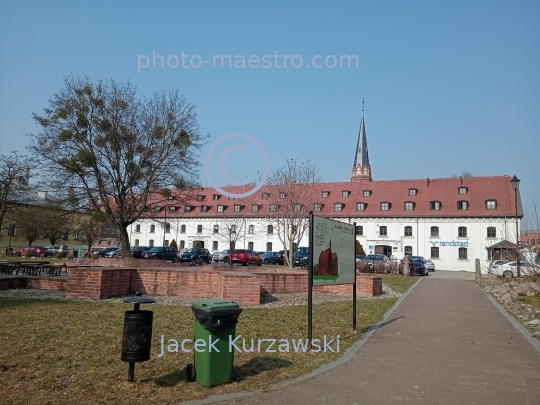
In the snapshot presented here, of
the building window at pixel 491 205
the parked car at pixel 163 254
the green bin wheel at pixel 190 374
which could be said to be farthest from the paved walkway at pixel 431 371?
the building window at pixel 491 205

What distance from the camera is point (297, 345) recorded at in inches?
297

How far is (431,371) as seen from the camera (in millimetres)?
6285

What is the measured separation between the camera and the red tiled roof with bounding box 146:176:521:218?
51719mm

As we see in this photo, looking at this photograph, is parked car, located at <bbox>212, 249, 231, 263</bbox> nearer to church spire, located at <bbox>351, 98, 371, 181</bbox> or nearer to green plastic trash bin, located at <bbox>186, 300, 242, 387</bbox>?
church spire, located at <bbox>351, 98, 371, 181</bbox>

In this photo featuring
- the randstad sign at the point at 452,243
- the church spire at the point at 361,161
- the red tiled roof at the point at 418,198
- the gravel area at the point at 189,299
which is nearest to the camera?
the gravel area at the point at 189,299

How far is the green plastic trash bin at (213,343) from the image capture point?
5.23m

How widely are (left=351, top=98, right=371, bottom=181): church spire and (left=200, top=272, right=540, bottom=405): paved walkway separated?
70772mm

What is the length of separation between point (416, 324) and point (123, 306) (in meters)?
6.79

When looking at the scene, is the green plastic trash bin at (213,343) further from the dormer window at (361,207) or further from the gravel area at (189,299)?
the dormer window at (361,207)

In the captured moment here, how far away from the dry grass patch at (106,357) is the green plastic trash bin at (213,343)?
14 centimetres

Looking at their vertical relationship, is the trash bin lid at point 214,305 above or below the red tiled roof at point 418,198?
below

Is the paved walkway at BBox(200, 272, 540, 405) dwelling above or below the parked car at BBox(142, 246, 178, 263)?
below

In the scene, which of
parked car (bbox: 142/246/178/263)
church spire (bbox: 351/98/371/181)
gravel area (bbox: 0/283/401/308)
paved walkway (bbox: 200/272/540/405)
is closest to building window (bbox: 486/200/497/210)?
church spire (bbox: 351/98/371/181)

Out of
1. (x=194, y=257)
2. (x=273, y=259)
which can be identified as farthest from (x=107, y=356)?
(x=273, y=259)
